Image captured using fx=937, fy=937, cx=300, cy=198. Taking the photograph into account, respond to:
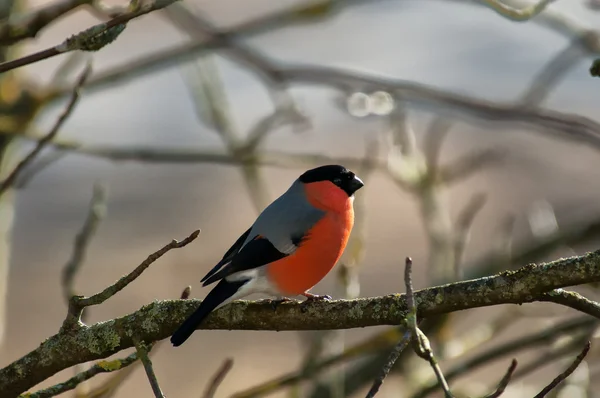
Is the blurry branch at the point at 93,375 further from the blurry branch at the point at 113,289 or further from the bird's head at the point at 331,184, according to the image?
the bird's head at the point at 331,184

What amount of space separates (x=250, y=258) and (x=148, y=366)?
955mm

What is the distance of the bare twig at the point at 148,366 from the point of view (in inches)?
91.2

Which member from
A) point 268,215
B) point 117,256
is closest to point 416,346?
point 268,215

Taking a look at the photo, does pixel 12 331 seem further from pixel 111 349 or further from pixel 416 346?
pixel 416 346

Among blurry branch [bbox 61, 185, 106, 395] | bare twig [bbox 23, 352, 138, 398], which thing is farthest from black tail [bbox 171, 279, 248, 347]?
blurry branch [bbox 61, 185, 106, 395]

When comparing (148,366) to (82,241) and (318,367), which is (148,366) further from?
(318,367)

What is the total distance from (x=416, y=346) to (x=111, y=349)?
0.88m

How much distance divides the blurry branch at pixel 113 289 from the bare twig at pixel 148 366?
0.60ft

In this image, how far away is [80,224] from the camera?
11391 millimetres

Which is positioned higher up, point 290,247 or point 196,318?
point 290,247

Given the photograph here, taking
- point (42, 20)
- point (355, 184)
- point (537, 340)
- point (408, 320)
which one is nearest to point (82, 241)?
point (42, 20)

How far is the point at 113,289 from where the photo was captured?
2373 mm

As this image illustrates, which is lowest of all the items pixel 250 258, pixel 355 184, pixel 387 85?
pixel 250 258

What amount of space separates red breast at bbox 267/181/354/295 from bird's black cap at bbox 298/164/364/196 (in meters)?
0.14
